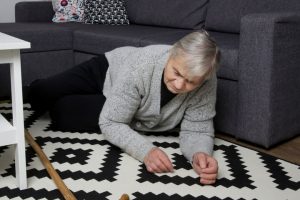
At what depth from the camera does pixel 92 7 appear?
9.53 feet

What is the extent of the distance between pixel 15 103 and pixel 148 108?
0.53m

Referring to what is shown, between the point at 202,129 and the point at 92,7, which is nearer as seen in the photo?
the point at 202,129

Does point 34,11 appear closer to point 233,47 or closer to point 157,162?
point 233,47

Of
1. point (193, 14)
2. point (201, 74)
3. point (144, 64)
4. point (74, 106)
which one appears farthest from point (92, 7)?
point (201, 74)

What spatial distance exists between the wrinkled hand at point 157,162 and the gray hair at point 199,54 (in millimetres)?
293

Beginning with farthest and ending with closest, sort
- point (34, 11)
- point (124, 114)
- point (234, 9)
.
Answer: point (34, 11) → point (234, 9) → point (124, 114)

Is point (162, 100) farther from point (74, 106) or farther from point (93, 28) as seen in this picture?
point (93, 28)

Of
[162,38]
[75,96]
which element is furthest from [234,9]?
[75,96]

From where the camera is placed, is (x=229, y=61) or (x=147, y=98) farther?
(x=229, y=61)

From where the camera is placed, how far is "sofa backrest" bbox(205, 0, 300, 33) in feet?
6.91

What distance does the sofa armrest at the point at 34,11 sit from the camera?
2.98m

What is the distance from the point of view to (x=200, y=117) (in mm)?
1648

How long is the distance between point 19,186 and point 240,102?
897 mm

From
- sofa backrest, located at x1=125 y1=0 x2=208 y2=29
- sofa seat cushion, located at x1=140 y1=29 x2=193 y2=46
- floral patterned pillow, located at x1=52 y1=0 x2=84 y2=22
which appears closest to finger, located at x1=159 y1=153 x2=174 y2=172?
sofa seat cushion, located at x1=140 y1=29 x2=193 y2=46
